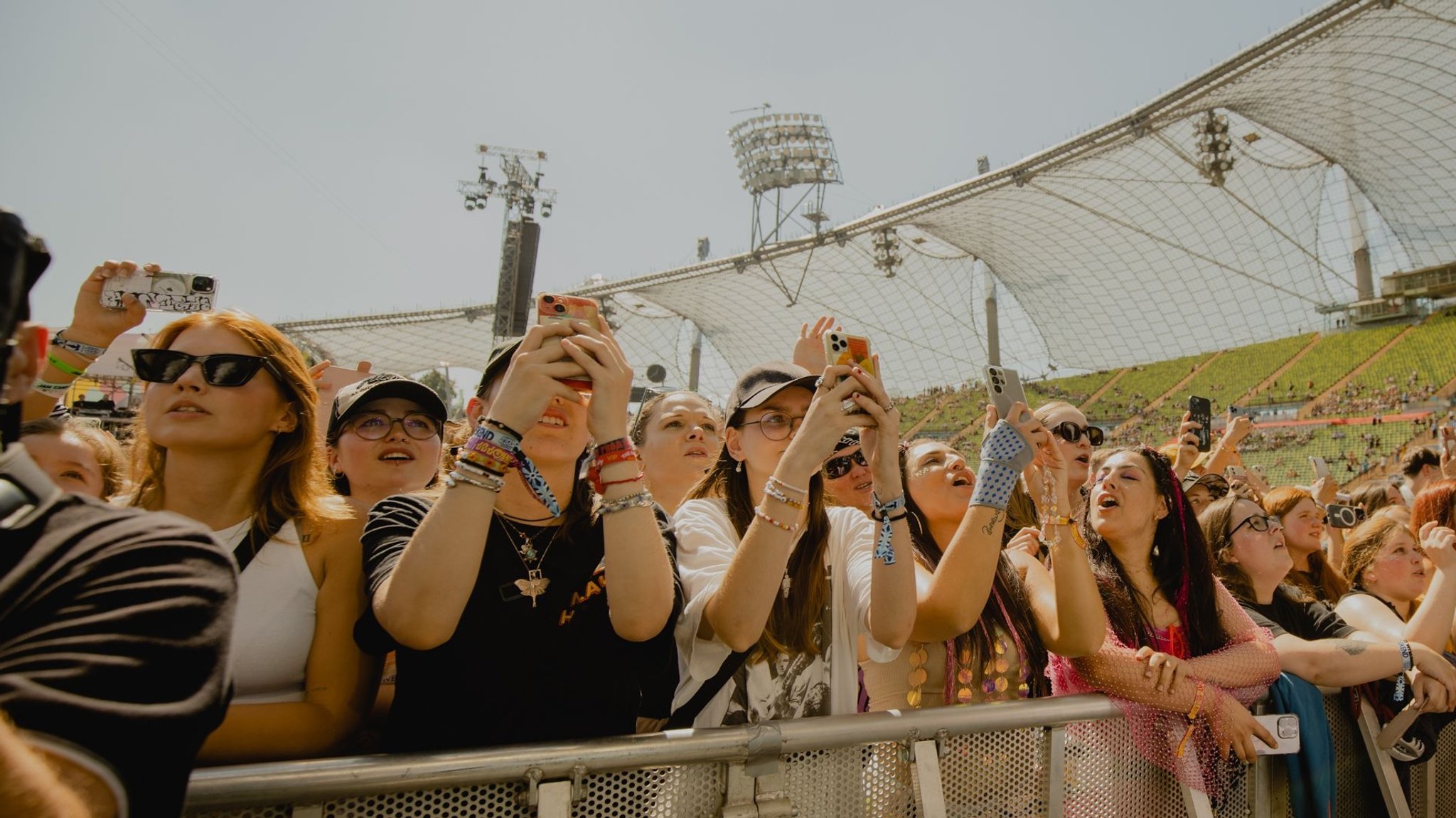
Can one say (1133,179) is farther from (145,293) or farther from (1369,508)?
(145,293)

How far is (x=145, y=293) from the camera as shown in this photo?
7.30 feet

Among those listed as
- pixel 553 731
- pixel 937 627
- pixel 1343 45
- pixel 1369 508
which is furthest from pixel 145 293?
pixel 1343 45

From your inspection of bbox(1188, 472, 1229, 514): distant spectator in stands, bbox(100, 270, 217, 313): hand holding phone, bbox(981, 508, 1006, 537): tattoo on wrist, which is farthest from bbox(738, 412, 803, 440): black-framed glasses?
bbox(1188, 472, 1229, 514): distant spectator in stands

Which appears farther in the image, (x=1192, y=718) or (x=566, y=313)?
(x=1192, y=718)

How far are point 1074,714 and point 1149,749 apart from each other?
0.39 meters

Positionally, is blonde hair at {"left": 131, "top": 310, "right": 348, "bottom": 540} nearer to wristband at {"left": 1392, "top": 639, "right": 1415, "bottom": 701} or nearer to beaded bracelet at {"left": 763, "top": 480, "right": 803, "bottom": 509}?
beaded bracelet at {"left": 763, "top": 480, "right": 803, "bottom": 509}

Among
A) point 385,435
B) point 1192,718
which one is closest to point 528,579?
point 385,435

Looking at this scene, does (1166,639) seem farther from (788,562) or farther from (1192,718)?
(788,562)

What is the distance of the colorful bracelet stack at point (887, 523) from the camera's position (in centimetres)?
183

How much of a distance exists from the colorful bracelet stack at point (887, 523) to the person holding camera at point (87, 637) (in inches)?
51.6

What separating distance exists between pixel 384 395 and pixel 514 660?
115cm

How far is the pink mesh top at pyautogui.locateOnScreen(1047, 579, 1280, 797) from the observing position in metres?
2.21

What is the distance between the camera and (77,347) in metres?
2.25

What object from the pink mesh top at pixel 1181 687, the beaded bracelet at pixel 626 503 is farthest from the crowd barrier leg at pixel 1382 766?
the beaded bracelet at pixel 626 503
